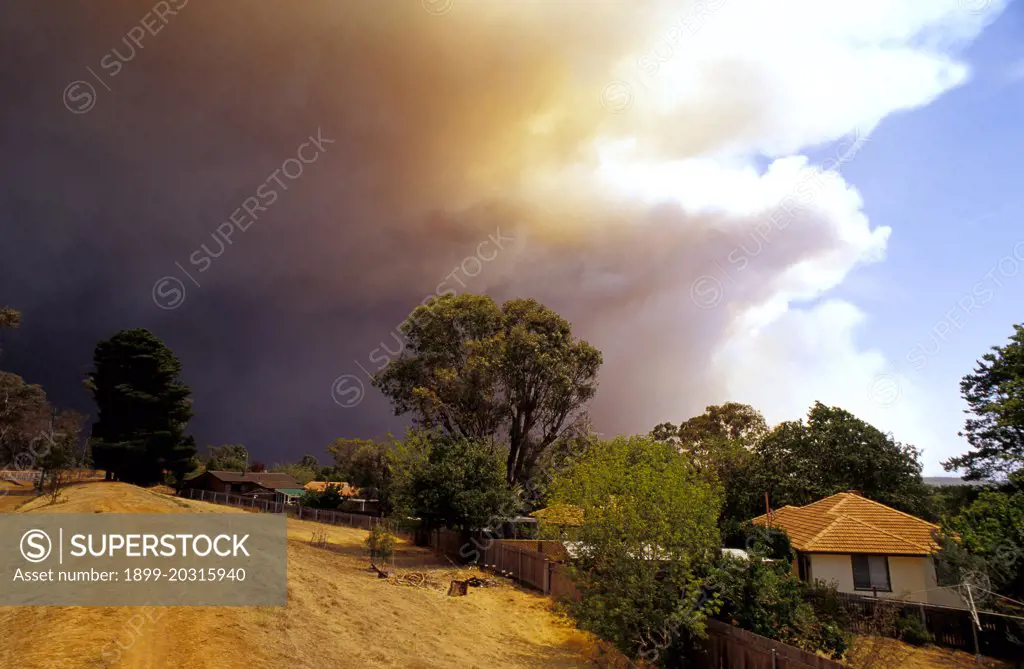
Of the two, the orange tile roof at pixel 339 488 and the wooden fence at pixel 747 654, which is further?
the orange tile roof at pixel 339 488

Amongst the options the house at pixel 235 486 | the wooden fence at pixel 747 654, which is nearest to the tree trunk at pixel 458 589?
the wooden fence at pixel 747 654

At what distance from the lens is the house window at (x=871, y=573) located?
28.8 metres

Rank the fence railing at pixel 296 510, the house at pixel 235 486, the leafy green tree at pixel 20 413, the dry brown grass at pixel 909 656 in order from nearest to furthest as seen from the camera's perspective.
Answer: the dry brown grass at pixel 909 656 → the fence railing at pixel 296 510 → the leafy green tree at pixel 20 413 → the house at pixel 235 486

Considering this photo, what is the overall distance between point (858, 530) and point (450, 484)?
75.1ft

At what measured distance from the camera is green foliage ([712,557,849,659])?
1800 centimetres

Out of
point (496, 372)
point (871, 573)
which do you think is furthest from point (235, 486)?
point (871, 573)

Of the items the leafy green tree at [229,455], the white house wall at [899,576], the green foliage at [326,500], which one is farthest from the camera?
the leafy green tree at [229,455]

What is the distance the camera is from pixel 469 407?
4425 cm

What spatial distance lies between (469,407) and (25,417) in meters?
50.1

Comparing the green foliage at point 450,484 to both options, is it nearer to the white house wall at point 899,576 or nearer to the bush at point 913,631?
the white house wall at point 899,576

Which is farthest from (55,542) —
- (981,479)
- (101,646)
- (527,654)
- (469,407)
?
(981,479)

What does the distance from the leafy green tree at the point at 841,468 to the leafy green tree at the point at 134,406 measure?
188 ft

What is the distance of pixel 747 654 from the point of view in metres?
15.1

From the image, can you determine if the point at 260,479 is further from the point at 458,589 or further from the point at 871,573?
the point at 871,573
